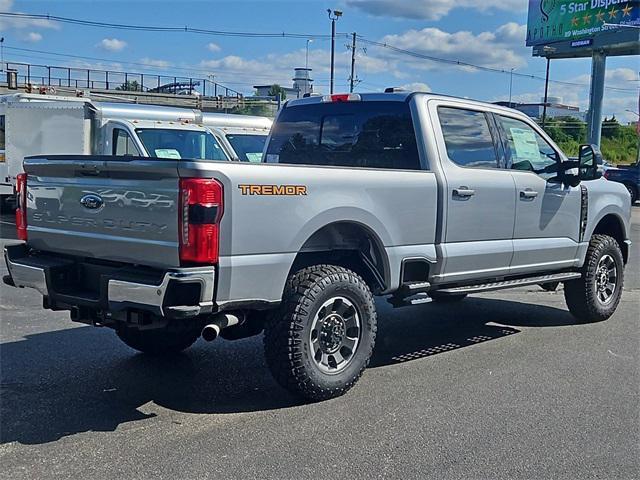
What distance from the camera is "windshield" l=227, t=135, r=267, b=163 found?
1335cm

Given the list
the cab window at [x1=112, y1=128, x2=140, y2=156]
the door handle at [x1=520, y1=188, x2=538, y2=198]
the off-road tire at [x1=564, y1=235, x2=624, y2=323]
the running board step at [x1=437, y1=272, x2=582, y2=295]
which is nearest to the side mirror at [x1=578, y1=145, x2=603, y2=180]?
the door handle at [x1=520, y1=188, x2=538, y2=198]

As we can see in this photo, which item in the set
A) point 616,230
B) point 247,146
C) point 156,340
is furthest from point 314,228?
point 247,146

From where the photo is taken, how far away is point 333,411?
4.79m

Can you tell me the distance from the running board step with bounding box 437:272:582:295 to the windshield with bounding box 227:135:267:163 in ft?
24.3

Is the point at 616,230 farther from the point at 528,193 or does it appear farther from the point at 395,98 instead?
the point at 395,98

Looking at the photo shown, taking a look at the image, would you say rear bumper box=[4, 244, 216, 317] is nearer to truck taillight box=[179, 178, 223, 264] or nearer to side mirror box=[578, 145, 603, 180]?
truck taillight box=[179, 178, 223, 264]

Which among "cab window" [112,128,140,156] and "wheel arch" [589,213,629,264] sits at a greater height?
"cab window" [112,128,140,156]

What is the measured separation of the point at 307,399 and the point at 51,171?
232 cm

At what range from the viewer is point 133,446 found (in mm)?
4160

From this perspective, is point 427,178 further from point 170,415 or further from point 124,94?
point 124,94

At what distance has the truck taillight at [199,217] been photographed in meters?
4.16

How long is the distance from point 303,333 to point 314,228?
26.9 inches

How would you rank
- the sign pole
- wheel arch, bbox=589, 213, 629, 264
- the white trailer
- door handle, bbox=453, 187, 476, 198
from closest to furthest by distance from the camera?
door handle, bbox=453, 187, 476, 198, wheel arch, bbox=589, 213, 629, 264, the white trailer, the sign pole

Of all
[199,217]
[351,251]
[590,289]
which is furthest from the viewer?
[590,289]
